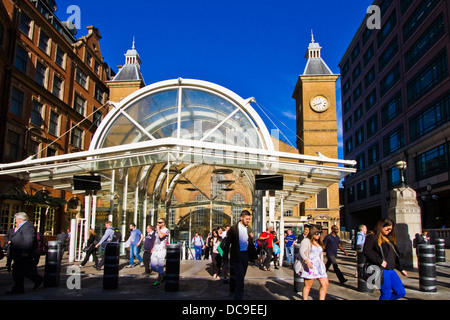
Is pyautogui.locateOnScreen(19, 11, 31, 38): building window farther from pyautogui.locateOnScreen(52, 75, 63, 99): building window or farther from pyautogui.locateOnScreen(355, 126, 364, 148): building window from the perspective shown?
pyautogui.locateOnScreen(355, 126, 364, 148): building window

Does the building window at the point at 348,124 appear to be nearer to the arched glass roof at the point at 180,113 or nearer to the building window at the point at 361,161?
the building window at the point at 361,161

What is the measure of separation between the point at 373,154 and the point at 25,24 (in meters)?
39.7

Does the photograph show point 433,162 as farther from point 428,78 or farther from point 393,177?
point 393,177

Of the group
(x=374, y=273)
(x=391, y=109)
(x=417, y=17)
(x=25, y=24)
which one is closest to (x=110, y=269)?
(x=374, y=273)

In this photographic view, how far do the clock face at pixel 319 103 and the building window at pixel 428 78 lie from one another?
414 inches

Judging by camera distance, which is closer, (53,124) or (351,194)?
(53,124)

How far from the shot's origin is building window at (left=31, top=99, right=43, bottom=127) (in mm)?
30073

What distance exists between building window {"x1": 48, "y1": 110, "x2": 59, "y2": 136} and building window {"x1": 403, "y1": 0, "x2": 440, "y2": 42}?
3332 cm

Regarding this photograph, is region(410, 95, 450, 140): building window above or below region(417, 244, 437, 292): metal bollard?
above

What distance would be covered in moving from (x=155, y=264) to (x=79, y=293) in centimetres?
174

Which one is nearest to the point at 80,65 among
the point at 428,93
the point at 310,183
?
the point at 310,183

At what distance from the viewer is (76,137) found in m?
37.6

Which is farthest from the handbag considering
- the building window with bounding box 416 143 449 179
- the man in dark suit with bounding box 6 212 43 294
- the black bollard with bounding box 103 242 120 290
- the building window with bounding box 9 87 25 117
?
the building window with bounding box 9 87 25 117

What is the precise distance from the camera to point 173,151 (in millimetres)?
11844
